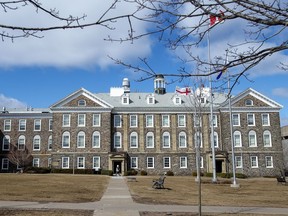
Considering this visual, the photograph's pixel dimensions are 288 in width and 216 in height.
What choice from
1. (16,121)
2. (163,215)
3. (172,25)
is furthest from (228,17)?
(16,121)

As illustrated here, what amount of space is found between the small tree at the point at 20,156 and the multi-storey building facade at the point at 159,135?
801cm

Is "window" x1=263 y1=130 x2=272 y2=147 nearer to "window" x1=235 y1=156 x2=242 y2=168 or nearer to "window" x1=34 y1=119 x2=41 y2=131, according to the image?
"window" x1=235 y1=156 x2=242 y2=168

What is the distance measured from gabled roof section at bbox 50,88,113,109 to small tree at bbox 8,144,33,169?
1222 centimetres

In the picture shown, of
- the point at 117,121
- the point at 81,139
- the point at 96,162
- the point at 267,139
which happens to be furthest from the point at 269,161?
the point at 81,139

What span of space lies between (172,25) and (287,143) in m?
71.9

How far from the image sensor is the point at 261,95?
6122 centimetres

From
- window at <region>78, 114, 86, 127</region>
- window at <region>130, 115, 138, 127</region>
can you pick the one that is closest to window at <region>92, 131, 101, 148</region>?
window at <region>78, 114, 86, 127</region>

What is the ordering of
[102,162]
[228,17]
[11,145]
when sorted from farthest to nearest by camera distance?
[11,145] → [102,162] → [228,17]

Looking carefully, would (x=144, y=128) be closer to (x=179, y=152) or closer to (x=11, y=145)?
(x=179, y=152)

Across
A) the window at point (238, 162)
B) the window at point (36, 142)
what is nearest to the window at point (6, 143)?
the window at point (36, 142)

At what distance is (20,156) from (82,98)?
1577 centimetres

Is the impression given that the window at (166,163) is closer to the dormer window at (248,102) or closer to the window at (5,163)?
the dormer window at (248,102)

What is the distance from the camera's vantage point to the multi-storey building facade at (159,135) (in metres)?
58.7

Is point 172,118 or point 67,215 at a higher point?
point 172,118
